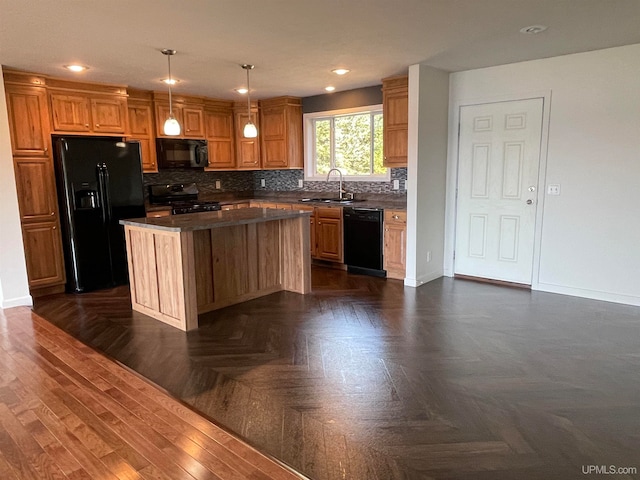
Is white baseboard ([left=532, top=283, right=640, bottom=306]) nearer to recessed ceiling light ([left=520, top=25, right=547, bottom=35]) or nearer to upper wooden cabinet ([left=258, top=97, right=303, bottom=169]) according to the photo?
recessed ceiling light ([left=520, top=25, right=547, bottom=35])

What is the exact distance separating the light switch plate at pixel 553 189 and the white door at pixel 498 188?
14 cm

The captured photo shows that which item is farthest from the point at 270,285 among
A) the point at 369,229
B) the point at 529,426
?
the point at 529,426

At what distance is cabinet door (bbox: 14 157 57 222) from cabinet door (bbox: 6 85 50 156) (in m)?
0.11

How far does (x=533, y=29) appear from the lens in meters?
3.36

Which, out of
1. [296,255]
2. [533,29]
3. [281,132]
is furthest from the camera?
[281,132]

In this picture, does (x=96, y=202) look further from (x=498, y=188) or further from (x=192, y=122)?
(x=498, y=188)

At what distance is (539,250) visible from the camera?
4.66 metres

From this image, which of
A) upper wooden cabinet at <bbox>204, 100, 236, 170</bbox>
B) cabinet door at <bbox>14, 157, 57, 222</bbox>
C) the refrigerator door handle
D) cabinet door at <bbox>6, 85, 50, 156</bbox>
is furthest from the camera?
upper wooden cabinet at <bbox>204, 100, 236, 170</bbox>

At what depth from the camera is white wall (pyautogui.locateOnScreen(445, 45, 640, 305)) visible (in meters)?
4.01

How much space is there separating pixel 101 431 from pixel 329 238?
3.86 metres

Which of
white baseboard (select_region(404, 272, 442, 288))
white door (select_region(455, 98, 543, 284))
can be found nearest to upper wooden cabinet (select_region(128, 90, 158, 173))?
white baseboard (select_region(404, 272, 442, 288))

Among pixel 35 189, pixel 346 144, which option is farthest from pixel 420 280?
pixel 35 189

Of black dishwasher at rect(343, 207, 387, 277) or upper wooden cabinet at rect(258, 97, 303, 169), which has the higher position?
upper wooden cabinet at rect(258, 97, 303, 169)

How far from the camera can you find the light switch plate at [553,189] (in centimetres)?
445
